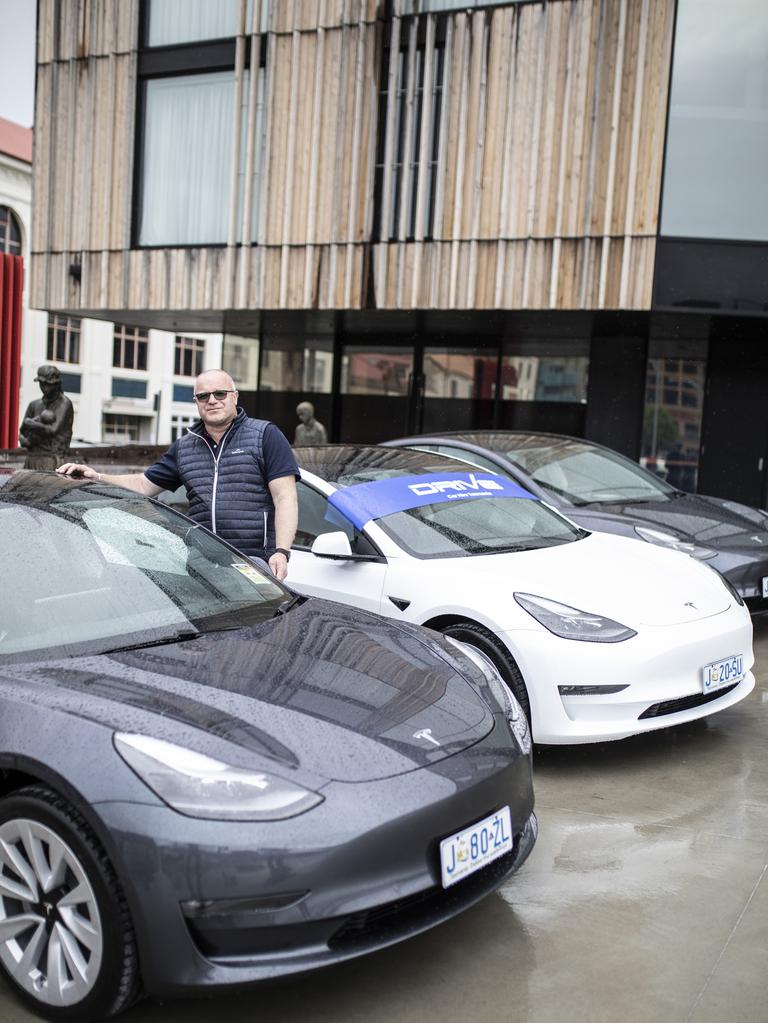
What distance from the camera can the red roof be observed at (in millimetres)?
43219

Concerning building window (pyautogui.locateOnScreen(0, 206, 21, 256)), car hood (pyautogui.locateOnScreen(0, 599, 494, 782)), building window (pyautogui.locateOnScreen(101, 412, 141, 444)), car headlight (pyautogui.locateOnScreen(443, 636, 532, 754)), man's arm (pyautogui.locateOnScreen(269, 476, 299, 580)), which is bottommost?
building window (pyautogui.locateOnScreen(101, 412, 141, 444))

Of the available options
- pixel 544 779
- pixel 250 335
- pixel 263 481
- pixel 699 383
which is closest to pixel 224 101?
pixel 250 335

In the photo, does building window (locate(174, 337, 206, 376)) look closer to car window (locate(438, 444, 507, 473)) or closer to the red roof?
the red roof

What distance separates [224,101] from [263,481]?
1039 centimetres

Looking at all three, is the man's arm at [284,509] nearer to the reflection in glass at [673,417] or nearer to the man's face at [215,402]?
the man's face at [215,402]

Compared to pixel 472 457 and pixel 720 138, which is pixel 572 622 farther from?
pixel 720 138

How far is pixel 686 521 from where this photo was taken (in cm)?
712

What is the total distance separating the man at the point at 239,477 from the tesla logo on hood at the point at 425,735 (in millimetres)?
1960

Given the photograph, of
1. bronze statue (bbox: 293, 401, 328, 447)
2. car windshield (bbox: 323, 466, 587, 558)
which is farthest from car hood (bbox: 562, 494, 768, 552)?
bronze statue (bbox: 293, 401, 328, 447)

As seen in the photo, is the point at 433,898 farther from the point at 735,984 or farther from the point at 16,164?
the point at 16,164

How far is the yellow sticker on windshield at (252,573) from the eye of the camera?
3797 millimetres

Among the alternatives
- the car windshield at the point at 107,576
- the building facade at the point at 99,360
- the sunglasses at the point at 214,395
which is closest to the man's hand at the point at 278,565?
the car windshield at the point at 107,576

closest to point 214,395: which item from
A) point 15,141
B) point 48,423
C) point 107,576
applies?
point 107,576

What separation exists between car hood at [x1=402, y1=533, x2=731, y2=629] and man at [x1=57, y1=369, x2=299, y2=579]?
2.62ft
